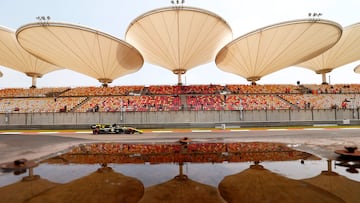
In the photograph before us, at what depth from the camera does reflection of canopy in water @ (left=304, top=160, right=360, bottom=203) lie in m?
3.75

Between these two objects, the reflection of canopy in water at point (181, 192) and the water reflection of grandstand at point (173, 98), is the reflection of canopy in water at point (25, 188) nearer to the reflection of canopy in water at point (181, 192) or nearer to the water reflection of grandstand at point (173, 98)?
the reflection of canopy in water at point (181, 192)

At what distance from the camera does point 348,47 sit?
126 ft

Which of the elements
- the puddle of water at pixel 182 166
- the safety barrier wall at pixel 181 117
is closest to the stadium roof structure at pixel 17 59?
the safety barrier wall at pixel 181 117

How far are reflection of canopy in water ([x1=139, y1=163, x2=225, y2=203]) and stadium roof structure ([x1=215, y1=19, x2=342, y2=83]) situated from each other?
1136 inches

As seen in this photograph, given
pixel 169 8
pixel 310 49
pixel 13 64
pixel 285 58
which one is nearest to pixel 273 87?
pixel 285 58

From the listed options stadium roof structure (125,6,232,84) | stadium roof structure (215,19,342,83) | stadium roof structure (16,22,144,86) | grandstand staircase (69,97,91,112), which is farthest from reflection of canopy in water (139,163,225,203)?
stadium roof structure (215,19,342,83)

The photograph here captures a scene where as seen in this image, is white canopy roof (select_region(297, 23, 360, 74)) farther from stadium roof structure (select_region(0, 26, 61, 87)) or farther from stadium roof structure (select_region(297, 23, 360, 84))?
stadium roof structure (select_region(0, 26, 61, 87))

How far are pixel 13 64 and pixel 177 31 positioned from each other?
127ft

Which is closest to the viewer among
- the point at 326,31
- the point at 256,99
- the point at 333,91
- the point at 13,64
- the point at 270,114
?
the point at 270,114

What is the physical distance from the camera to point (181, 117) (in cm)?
2367

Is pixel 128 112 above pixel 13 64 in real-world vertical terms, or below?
below

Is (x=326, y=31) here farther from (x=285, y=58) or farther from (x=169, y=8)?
(x=169, y=8)

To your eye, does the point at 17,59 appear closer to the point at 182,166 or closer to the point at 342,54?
the point at 182,166

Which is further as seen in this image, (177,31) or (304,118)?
(177,31)
